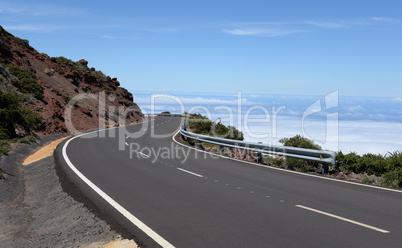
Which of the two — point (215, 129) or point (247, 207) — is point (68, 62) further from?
point (247, 207)

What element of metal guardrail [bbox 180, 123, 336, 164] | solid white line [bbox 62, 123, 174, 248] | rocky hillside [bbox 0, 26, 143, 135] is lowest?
solid white line [bbox 62, 123, 174, 248]

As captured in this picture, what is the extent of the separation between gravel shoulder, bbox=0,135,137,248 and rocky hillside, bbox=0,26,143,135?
1929 centimetres

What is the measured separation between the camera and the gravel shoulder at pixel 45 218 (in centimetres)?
627

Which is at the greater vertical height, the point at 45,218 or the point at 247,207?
the point at 247,207

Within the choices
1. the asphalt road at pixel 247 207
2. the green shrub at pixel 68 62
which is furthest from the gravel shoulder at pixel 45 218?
the green shrub at pixel 68 62

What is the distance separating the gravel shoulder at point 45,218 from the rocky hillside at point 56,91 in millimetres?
19289

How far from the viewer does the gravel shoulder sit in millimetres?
6270

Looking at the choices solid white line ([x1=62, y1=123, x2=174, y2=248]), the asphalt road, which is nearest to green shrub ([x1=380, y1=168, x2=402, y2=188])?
the asphalt road

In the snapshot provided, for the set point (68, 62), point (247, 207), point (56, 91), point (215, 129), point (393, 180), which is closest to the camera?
point (247, 207)

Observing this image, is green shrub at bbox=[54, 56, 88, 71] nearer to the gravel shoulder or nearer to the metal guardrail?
the metal guardrail

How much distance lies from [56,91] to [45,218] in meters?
40.4

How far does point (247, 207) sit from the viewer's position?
7.86 meters

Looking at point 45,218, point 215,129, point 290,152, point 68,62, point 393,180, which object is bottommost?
point 45,218

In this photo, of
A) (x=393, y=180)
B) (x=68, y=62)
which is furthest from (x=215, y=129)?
(x=68, y=62)
